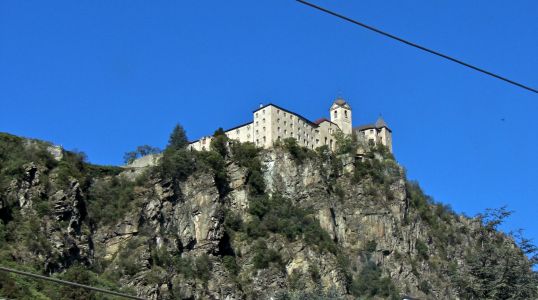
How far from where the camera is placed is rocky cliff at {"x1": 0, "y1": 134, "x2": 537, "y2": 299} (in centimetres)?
7819

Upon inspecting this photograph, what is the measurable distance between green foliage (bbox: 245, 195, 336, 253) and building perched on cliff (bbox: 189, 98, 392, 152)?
935cm

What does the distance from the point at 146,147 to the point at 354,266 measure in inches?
1377

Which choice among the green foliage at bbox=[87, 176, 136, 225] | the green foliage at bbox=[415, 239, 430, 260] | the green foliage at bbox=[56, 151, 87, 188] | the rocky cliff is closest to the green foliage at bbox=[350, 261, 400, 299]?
the rocky cliff

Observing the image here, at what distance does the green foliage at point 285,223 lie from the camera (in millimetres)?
91250

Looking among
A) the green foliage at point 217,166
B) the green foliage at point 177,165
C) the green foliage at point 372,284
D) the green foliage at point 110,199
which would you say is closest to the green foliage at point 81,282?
the green foliage at point 110,199

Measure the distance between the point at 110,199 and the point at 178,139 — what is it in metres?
15.2

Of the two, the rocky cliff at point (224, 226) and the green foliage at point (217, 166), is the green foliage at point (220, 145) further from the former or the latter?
the green foliage at point (217, 166)

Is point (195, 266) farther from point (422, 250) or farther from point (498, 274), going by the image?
point (498, 274)

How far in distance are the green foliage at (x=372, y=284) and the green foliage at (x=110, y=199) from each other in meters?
23.3

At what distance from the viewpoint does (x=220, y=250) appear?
290 ft

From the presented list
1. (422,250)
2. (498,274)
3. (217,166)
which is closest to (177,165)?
(217,166)

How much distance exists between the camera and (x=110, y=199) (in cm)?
8881

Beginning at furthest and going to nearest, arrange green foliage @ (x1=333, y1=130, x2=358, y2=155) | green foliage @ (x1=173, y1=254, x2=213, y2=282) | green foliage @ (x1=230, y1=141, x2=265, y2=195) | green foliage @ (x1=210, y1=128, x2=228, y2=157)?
1. green foliage @ (x1=333, y1=130, x2=358, y2=155)
2. green foliage @ (x1=210, y1=128, x2=228, y2=157)
3. green foliage @ (x1=230, y1=141, x2=265, y2=195)
4. green foliage @ (x1=173, y1=254, x2=213, y2=282)

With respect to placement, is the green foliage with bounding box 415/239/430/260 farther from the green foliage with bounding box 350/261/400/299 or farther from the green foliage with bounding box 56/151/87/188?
the green foliage with bounding box 56/151/87/188
